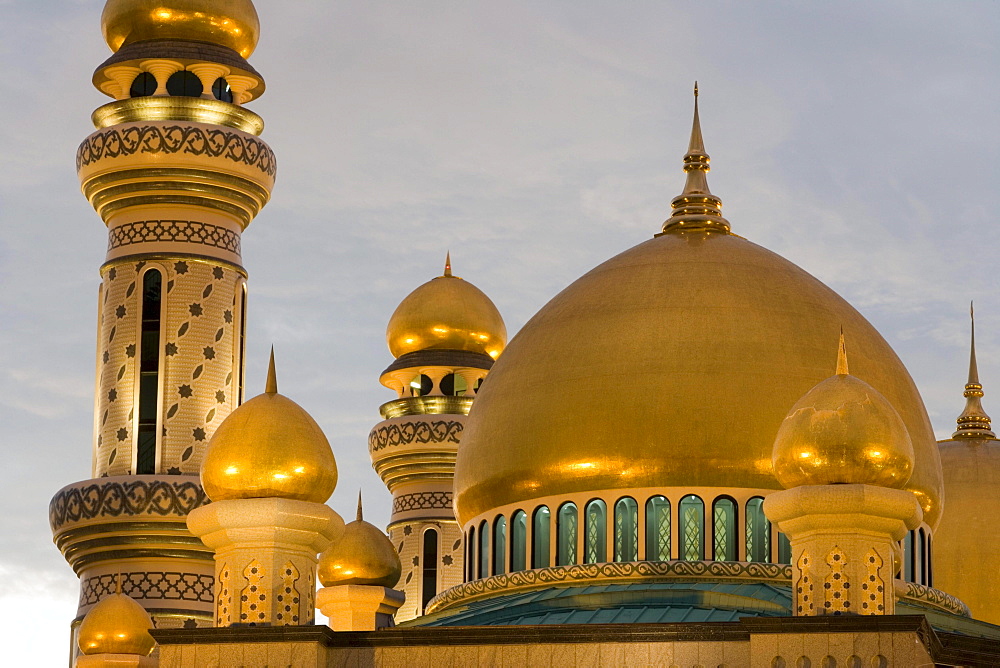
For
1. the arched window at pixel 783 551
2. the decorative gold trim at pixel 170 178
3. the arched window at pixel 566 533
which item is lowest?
the arched window at pixel 783 551

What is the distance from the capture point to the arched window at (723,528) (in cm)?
2194

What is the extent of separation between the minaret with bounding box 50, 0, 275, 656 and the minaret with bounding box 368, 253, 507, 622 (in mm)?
7836

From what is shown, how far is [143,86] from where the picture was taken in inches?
1146

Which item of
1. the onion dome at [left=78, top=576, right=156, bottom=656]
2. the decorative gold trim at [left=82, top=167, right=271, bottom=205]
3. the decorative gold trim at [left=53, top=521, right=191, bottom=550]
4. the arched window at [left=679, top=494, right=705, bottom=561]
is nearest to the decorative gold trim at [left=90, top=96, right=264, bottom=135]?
the decorative gold trim at [left=82, top=167, right=271, bottom=205]

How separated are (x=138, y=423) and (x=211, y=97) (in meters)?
4.07

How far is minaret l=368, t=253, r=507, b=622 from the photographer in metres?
36.6

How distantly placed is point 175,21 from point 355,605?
8.86 metres

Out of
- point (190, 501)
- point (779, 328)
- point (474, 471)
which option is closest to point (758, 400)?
point (779, 328)

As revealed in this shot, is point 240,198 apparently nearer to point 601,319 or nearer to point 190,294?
point 190,294

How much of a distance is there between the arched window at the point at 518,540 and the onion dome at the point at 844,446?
4.85 meters

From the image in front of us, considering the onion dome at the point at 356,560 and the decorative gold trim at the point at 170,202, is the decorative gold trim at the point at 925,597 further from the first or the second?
the decorative gold trim at the point at 170,202

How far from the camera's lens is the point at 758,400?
880 inches

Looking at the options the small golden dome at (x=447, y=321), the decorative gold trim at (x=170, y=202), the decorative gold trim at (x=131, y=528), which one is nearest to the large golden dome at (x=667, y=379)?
the decorative gold trim at (x=131, y=528)

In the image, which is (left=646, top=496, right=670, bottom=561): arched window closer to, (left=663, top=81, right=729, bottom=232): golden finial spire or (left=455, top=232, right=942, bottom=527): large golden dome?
(left=455, top=232, right=942, bottom=527): large golden dome
